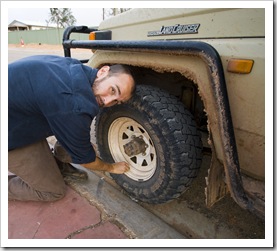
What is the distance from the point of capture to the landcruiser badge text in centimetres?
167

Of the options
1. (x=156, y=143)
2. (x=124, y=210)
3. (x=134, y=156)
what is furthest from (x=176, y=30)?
(x=124, y=210)

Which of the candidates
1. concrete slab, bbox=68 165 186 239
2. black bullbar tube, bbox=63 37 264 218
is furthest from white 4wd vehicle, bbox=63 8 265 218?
concrete slab, bbox=68 165 186 239

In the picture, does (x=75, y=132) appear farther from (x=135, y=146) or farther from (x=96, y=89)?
(x=135, y=146)

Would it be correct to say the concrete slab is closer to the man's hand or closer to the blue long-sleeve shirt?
the man's hand

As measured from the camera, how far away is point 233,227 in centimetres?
208

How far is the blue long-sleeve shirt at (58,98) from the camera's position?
172cm

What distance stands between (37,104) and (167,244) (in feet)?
4.49

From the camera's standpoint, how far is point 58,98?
1707 millimetres

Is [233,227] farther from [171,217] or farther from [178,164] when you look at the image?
[178,164]

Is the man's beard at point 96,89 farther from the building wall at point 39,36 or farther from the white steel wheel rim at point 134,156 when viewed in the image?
the building wall at point 39,36

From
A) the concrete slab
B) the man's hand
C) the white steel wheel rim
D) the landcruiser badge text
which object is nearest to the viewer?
the landcruiser badge text

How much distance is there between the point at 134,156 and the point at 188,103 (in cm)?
70

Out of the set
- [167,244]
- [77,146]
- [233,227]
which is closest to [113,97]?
[77,146]

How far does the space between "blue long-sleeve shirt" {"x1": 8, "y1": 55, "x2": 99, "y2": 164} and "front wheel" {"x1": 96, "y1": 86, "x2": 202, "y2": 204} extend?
1.28 ft
